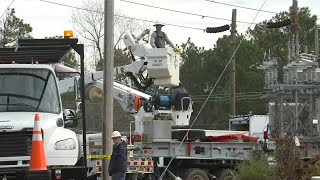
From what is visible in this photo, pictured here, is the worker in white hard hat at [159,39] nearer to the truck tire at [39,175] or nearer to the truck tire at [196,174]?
the truck tire at [196,174]

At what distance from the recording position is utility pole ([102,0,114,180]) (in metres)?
14.3

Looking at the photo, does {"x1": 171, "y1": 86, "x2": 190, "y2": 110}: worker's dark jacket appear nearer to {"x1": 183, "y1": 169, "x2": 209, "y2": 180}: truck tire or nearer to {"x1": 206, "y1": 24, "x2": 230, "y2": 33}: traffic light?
{"x1": 183, "y1": 169, "x2": 209, "y2": 180}: truck tire

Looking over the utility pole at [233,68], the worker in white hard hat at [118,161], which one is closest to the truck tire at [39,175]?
the worker in white hard hat at [118,161]

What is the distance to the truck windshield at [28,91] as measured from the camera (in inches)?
424

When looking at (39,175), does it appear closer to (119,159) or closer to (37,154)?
(37,154)

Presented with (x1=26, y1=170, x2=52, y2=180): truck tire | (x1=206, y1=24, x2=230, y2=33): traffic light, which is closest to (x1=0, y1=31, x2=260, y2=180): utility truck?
(x1=26, y1=170, x2=52, y2=180): truck tire

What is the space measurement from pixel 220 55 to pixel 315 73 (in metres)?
38.1

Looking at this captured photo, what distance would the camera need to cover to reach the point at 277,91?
18.1 m

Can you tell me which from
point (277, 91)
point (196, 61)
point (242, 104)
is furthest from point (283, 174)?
point (196, 61)

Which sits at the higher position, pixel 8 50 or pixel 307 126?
pixel 8 50

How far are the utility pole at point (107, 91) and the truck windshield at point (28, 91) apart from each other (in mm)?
3161

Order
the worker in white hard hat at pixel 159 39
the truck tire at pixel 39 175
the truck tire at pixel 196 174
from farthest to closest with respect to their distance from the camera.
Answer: the truck tire at pixel 196 174 → the worker in white hard hat at pixel 159 39 → the truck tire at pixel 39 175

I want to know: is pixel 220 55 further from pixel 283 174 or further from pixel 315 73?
pixel 283 174

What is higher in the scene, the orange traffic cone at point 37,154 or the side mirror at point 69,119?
the side mirror at point 69,119
